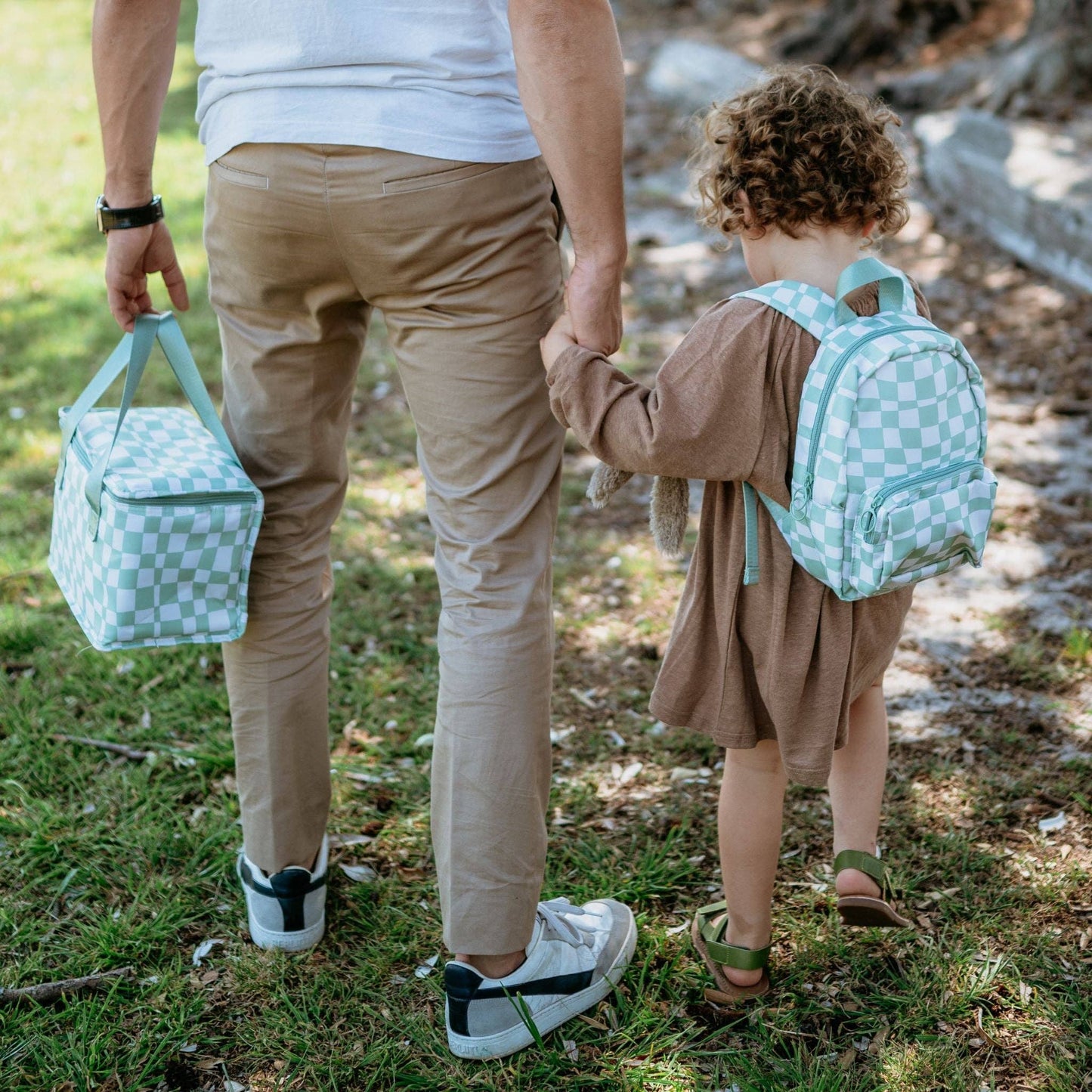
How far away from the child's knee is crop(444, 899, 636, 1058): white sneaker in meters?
0.44

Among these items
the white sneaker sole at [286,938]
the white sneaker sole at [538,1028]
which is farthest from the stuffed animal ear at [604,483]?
the white sneaker sole at [286,938]

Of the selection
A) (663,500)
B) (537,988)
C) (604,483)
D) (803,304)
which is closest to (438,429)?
(604,483)

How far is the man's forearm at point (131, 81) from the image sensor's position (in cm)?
193

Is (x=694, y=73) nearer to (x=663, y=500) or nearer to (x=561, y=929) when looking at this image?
(x=663, y=500)

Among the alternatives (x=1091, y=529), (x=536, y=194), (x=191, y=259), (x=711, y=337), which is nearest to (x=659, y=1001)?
(x=711, y=337)

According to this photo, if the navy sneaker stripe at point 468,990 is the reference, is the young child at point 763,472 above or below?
above

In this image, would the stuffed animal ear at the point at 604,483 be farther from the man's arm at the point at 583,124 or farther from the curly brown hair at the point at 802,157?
the curly brown hair at the point at 802,157

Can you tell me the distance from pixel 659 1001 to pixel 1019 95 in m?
6.81

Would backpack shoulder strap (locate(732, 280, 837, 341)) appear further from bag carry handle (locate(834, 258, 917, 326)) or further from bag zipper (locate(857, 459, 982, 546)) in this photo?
bag zipper (locate(857, 459, 982, 546))

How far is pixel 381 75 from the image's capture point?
66.7 inches

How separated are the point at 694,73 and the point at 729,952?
8517 mm

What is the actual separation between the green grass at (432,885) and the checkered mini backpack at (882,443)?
0.81 metres

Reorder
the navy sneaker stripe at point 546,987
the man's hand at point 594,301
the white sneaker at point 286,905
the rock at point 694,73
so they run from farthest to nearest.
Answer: the rock at point 694,73 < the white sneaker at point 286,905 < the navy sneaker stripe at point 546,987 < the man's hand at point 594,301

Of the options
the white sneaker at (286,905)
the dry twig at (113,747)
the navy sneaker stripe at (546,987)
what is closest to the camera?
the navy sneaker stripe at (546,987)
